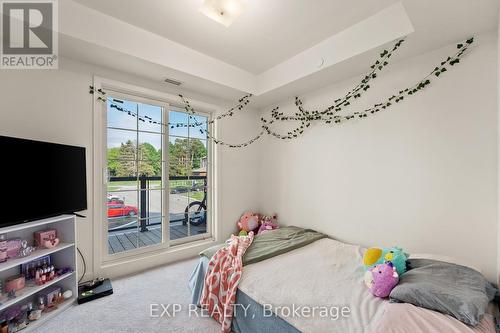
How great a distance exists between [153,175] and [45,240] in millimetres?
1223

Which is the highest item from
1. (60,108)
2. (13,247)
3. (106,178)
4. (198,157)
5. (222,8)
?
(222,8)

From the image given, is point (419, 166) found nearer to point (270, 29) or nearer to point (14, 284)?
point (270, 29)

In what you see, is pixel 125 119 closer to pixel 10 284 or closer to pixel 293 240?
pixel 10 284

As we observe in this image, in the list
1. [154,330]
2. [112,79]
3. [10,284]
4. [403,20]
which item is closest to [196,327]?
[154,330]

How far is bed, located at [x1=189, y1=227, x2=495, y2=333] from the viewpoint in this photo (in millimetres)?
1190

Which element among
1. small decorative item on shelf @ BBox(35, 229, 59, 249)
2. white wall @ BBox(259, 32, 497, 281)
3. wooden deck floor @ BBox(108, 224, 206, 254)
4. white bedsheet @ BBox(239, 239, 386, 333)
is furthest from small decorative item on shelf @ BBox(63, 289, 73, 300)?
white wall @ BBox(259, 32, 497, 281)

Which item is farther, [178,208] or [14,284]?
[178,208]

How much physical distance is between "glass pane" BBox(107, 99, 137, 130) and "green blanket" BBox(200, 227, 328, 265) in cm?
181

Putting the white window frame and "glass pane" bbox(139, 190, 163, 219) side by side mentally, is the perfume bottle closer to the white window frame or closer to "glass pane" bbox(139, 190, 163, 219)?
the white window frame

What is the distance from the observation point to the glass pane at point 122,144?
103 inches

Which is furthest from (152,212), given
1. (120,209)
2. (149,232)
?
(120,209)

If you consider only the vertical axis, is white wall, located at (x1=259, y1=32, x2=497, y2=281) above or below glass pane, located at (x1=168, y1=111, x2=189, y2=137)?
below

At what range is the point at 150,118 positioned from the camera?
2.89 meters

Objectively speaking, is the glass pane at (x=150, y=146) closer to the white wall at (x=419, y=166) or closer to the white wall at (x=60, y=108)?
the white wall at (x=60, y=108)
